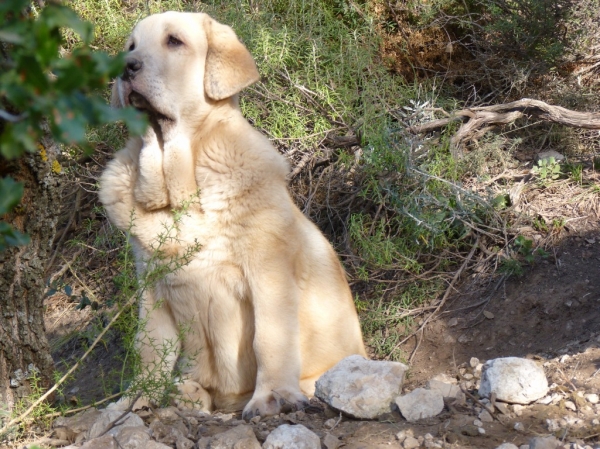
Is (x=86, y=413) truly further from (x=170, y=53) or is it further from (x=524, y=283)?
(x=524, y=283)

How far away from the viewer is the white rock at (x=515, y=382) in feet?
10.1

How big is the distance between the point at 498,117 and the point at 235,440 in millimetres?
3611

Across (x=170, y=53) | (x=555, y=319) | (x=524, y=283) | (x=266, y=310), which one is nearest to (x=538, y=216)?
(x=524, y=283)

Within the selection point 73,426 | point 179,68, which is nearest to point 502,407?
point 73,426

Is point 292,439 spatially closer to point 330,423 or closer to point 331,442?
point 331,442

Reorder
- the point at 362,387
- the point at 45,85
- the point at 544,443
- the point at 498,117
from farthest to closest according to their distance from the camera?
the point at 498,117, the point at 362,387, the point at 544,443, the point at 45,85

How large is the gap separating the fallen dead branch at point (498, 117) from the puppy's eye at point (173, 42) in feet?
7.20

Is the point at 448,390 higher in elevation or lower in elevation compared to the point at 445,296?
higher

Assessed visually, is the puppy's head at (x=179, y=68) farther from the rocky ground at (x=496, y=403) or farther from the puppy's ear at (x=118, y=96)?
the rocky ground at (x=496, y=403)

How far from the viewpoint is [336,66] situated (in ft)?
19.4

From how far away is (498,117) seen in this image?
546 cm

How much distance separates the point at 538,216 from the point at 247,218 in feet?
8.19

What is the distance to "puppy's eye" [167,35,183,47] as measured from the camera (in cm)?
378

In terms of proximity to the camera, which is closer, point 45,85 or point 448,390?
point 45,85
